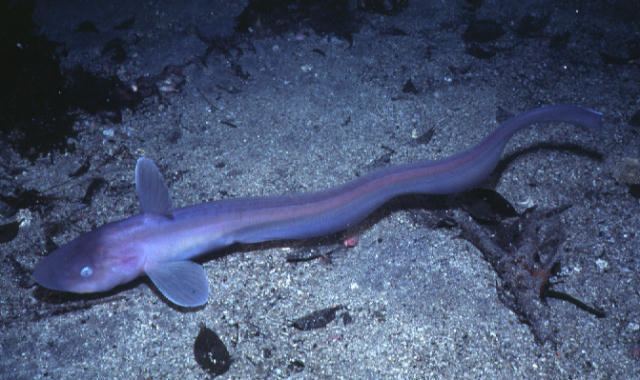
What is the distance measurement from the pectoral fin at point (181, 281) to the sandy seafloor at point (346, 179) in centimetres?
19

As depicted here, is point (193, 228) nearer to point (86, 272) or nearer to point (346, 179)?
point (86, 272)

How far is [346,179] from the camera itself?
14.4 feet

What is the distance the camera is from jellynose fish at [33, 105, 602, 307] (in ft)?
10.5

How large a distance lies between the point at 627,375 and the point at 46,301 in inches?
175

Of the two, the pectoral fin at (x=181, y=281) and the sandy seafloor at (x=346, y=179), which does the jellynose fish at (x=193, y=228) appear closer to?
the pectoral fin at (x=181, y=281)

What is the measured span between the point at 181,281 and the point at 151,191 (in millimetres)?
803

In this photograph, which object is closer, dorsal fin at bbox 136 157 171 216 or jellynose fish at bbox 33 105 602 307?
jellynose fish at bbox 33 105 602 307

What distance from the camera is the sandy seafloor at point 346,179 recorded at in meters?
3.05

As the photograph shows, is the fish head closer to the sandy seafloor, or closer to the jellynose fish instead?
the jellynose fish

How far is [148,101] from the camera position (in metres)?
5.53

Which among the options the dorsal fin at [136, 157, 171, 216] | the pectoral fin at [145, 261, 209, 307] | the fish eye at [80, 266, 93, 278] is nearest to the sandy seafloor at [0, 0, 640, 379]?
the pectoral fin at [145, 261, 209, 307]

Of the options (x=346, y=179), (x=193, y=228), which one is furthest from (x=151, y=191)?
(x=346, y=179)

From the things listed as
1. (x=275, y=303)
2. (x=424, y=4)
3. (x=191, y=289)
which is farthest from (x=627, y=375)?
(x=424, y=4)

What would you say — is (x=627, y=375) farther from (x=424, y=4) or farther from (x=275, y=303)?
(x=424, y=4)
